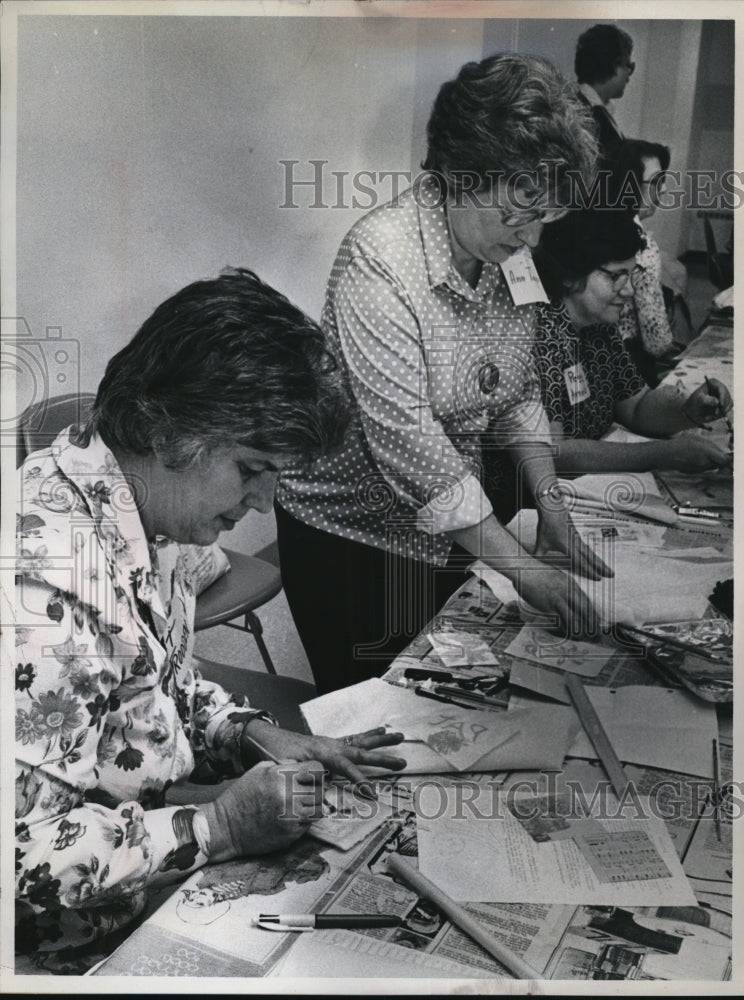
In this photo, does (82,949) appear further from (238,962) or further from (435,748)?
(435,748)

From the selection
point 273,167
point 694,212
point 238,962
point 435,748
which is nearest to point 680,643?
point 435,748

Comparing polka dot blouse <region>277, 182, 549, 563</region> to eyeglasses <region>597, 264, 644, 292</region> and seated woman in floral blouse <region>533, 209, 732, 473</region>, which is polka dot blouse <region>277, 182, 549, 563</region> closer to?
seated woman in floral blouse <region>533, 209, 732, 473</region>

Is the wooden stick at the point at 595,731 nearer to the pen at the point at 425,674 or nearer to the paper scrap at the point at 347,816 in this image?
the pen at the point at 425,674

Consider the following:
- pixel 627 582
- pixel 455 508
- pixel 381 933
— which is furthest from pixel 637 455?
pixel 381 933

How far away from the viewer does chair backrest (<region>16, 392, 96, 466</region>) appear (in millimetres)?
1730

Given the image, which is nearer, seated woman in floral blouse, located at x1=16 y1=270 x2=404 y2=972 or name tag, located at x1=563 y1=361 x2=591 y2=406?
seated woman in floral blouse, located at x1=16 y1=270 x2=404 y2=972

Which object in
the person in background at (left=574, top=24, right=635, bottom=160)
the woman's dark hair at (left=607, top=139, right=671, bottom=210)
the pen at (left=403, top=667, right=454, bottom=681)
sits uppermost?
the person in background at (left=574, top=24, right=635, bottom=160)

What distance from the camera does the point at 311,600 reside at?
1.78 metres

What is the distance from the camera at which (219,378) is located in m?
1.68

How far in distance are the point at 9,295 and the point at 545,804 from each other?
1.22 metres

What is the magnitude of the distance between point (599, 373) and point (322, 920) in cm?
100

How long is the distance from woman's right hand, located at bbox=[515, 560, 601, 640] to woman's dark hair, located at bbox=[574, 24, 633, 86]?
2.60 ft

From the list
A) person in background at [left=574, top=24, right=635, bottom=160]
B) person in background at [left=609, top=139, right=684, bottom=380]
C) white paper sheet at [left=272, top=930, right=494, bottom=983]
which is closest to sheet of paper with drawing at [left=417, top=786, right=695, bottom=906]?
white paper sheet at [left=272, top=930, right=494, bottom=983]

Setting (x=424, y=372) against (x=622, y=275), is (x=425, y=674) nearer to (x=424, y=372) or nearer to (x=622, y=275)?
(x=424, y=372)
